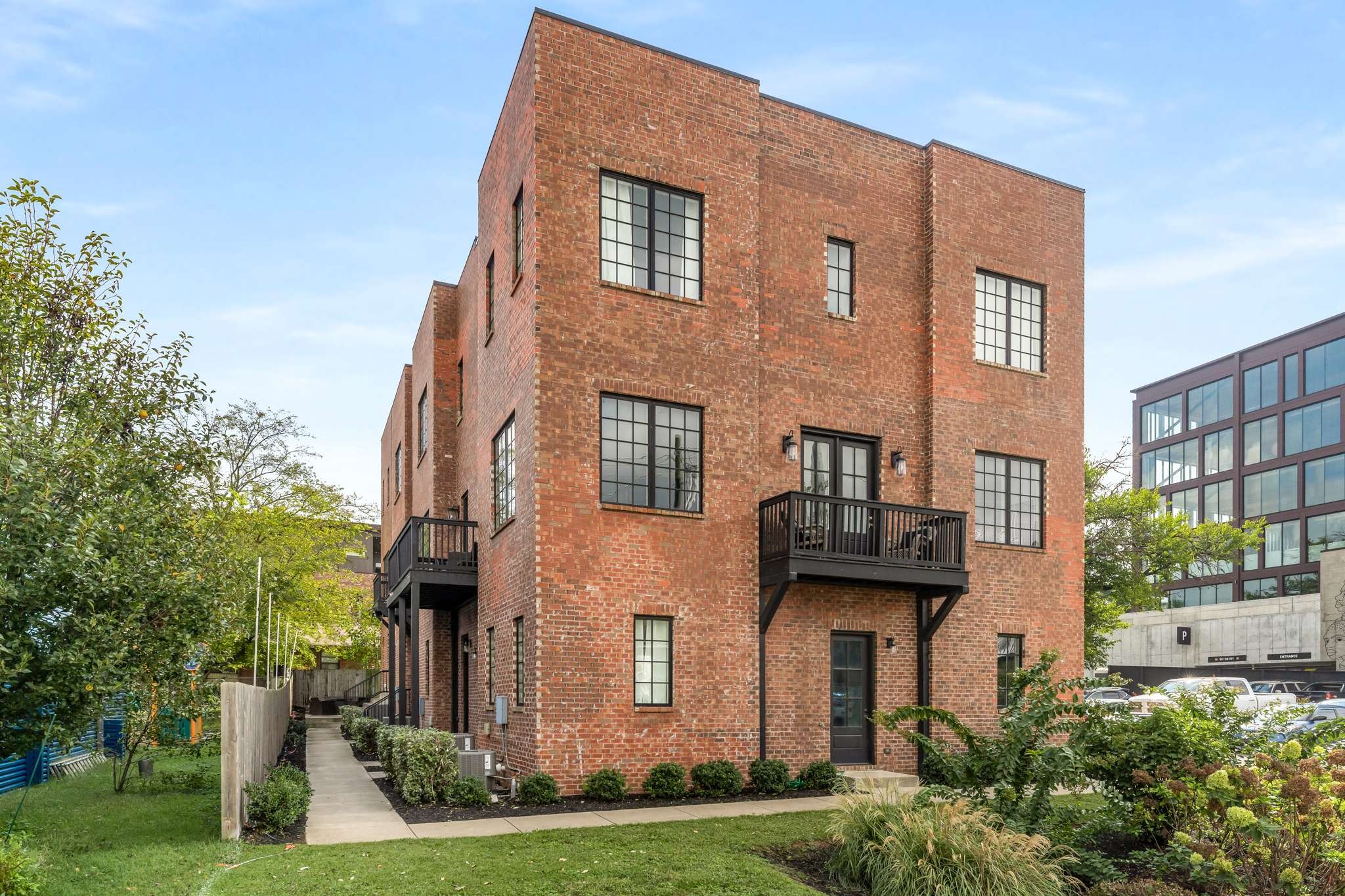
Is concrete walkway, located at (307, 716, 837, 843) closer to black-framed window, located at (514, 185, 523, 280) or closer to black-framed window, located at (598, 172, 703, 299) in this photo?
black-framed window, located at (598, 172, 703, 299)

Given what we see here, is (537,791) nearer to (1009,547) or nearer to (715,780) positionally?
(715,780)

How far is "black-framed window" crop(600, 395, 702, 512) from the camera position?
1592 cm

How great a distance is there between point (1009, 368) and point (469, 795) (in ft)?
42.4

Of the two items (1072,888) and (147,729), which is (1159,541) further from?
(147,729)

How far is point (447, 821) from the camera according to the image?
1298 centimetres

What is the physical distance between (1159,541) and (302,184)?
28824mm

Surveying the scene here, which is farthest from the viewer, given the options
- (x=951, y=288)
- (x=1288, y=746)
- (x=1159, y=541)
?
(x=1159, y=541)

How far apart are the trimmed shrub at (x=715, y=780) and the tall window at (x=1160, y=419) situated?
241 feet

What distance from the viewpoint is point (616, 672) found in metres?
15.3

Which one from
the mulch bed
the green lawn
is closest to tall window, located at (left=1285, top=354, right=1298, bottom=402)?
the green lawn

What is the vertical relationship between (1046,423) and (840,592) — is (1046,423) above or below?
above

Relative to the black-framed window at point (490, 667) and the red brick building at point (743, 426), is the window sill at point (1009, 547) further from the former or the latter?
the black-framed window at point (490, 667)

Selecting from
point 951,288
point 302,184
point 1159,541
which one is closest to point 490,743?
point 302,184

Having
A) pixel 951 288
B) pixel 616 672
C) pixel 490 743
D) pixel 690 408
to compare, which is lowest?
pixel 490 743
